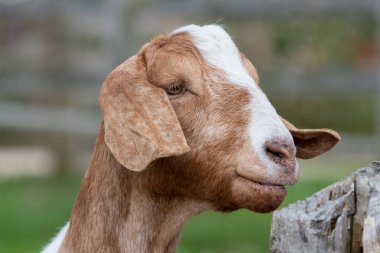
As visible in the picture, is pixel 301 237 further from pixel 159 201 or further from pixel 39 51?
pixel 39 51

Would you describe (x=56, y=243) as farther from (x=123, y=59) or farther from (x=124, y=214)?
(x=123, y=59)

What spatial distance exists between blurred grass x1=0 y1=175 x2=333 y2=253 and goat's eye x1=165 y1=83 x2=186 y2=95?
4.66 meters

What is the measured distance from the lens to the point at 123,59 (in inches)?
483

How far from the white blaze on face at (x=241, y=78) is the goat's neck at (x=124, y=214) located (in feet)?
1.53

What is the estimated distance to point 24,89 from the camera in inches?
518

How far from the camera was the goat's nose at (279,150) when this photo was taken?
4.10 metres

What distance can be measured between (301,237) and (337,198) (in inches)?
8.4

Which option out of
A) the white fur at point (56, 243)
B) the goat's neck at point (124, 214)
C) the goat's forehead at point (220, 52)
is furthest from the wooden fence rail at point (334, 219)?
the white fur at point (56, 243)

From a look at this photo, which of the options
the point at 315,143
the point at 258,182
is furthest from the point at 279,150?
the point at 315,143

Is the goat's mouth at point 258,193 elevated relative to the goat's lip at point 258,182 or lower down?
lower down

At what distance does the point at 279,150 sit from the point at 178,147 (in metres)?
0.35

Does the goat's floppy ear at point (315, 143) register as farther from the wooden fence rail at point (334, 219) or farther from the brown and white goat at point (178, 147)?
the wooden fence rail at point (334, 219)

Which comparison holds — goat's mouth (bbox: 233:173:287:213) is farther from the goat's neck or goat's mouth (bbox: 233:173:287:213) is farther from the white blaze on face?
the goat's neck

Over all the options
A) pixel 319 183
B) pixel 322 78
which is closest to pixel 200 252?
pixel 319 183
